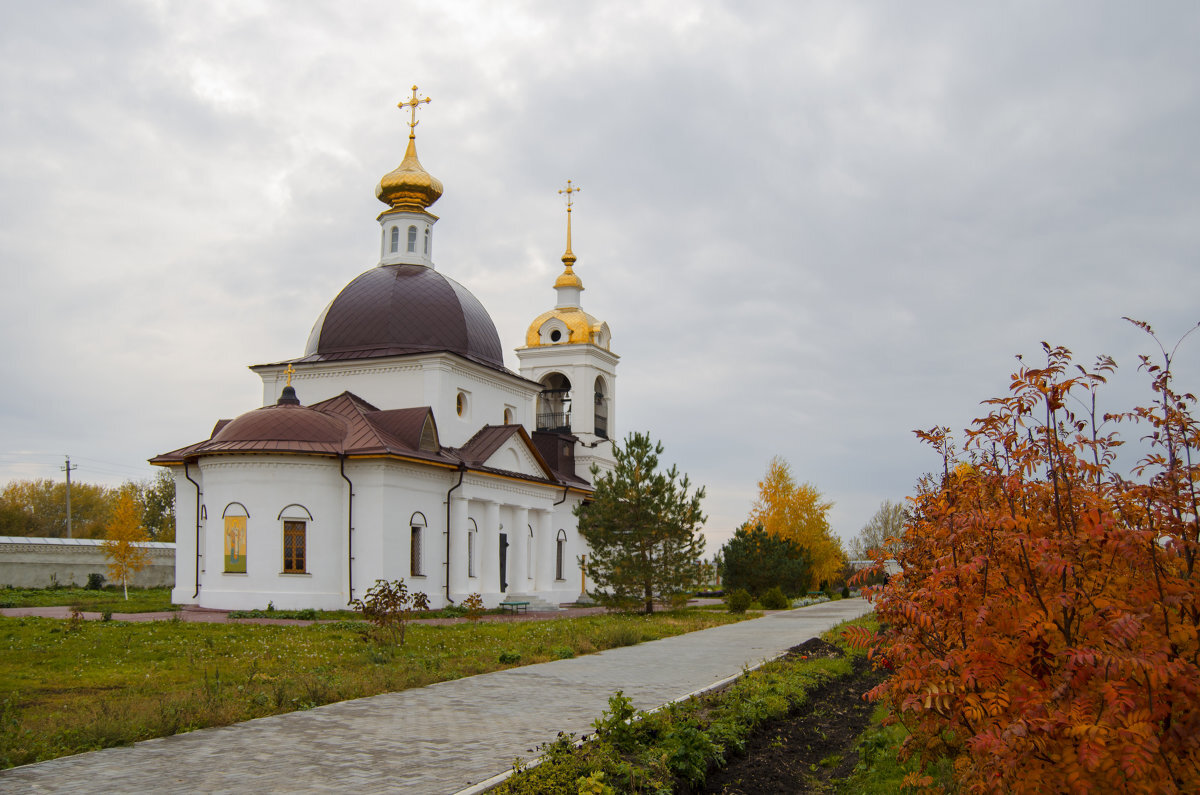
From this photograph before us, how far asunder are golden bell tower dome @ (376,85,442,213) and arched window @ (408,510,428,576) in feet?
41.7

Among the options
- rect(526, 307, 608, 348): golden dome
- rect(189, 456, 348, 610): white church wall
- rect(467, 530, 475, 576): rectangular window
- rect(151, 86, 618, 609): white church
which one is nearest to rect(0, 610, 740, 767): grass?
rect(189, 456, 348, 610): white church wall

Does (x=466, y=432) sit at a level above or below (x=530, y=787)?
above

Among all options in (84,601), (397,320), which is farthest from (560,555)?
(84,601)

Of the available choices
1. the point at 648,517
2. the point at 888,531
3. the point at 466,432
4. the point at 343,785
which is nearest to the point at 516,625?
the point at 648,517

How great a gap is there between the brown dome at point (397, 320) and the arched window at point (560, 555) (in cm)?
676

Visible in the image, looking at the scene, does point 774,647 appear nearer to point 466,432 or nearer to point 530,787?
point 530,787

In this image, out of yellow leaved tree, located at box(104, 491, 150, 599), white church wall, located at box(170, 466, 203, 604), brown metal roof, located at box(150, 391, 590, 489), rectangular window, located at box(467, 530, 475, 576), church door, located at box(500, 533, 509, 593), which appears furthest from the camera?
church door, located at box(500, 533, 509, 593)

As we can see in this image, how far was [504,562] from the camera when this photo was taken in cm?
3006

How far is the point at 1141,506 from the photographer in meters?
4.71

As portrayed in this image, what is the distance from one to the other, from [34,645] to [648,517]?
47.9 feet

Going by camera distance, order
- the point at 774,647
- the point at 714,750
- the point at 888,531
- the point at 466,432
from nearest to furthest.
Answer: the point at 714,750 < the point at 774,647 < the point at 466,432 < the point at 888,531

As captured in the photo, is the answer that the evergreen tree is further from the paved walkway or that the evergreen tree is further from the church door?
the paved walkway

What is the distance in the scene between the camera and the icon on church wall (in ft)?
77.5

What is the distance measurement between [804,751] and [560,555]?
25.4m
